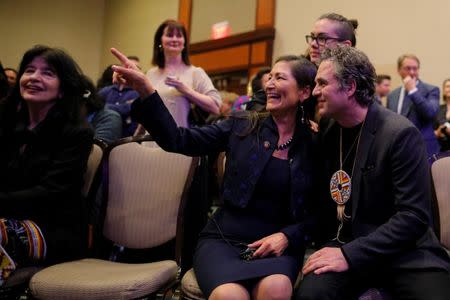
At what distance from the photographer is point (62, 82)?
2.15m

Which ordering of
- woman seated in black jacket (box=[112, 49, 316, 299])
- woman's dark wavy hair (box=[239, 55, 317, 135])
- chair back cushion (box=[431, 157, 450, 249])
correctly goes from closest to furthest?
woman seated in black jacket (box=[112, 49, 316, 299]) → chair back cushion (box=[431, 157, 450, 249]) → woman's dark wavy hair (box=[239, 55, 317, 135])

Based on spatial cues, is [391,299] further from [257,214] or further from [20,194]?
[20,194]

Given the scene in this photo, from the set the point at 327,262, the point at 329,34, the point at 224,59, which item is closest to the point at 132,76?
the point at 327,262

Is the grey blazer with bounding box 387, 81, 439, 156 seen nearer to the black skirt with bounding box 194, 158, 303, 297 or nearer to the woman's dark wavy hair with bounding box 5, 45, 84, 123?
the black skirt with bounding box 194, 158, 303, 297

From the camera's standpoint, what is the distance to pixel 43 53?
7.00 ft

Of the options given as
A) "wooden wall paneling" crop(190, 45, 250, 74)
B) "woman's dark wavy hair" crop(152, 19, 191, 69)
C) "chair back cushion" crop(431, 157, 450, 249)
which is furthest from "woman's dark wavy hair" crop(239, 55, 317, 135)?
"wooden wall paneling" crop(190, 45, 250, 74)

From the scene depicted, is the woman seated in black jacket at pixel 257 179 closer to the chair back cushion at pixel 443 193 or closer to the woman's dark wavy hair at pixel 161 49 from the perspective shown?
the chair back cushion at pixel 443 193

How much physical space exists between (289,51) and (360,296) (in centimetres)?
572

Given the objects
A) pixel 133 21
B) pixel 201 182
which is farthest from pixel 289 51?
pixel 201 182

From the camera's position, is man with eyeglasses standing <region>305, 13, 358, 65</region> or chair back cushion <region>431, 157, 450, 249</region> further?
man with eyeglasses standing <region>305, 13, 358, 65</region>

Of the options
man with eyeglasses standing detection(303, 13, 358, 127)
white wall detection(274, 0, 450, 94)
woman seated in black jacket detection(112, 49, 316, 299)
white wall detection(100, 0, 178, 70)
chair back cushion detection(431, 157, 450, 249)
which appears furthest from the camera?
white wall detection(100, 0, 178, 70)

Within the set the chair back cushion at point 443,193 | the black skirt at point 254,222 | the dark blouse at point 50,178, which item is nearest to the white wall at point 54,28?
the dark blouse at point 50,178

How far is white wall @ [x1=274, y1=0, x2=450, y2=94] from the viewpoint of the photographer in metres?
5.48

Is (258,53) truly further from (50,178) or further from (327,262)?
(327,262)
